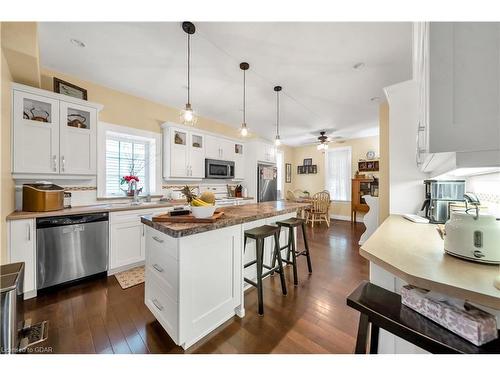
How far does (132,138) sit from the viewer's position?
3172mm

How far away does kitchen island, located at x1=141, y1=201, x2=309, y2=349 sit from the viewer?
127 cm

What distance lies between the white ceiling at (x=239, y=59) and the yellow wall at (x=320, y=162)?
2501mm

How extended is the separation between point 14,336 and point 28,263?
1216 millimetres

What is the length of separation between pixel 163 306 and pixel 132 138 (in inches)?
109

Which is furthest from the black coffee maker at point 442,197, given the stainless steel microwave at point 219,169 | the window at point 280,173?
the window at point 280,173

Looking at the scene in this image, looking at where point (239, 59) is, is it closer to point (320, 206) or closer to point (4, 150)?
point (4, 150)

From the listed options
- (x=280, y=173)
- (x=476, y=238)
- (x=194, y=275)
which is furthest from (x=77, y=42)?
(x=280, y=173)

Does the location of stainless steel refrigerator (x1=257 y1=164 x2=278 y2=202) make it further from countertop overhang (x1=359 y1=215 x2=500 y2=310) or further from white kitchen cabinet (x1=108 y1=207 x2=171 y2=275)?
countertop overhang (x1=359 y1=215 x2=500 y2=310)

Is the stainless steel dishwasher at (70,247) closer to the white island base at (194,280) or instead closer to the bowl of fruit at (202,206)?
the white island base at (194,280)

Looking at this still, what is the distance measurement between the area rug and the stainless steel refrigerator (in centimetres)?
266

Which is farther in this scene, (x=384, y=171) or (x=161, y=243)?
(x=384, y=171)

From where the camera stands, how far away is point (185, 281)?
1.28m
